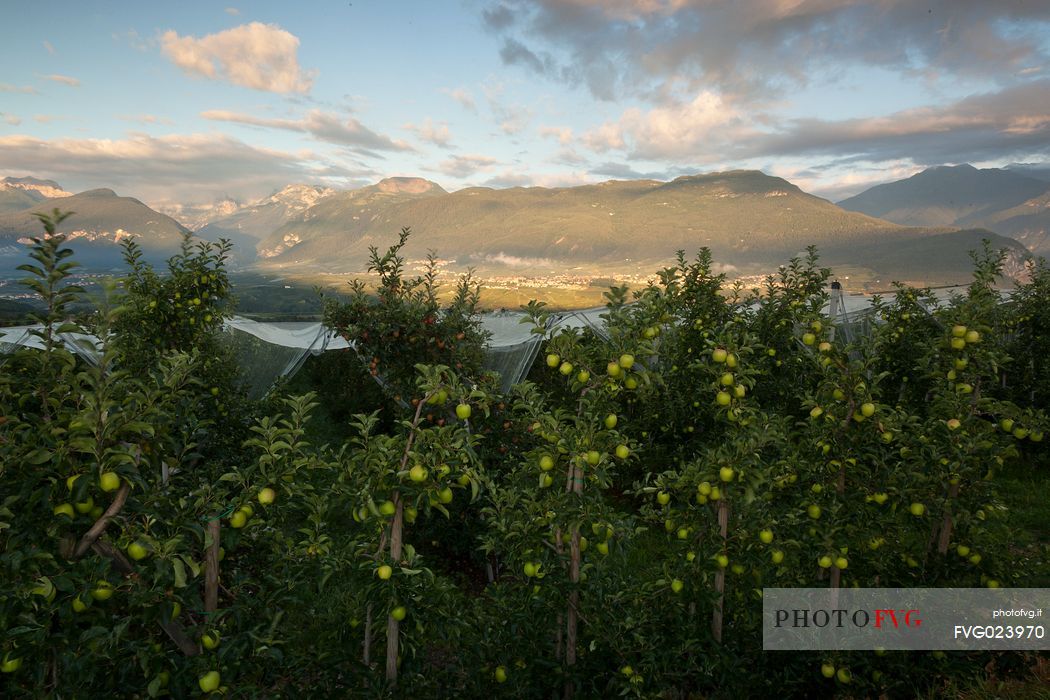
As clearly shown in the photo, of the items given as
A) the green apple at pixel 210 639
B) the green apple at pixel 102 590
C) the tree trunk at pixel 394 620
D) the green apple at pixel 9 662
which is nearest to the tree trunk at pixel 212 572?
the green apple at pixel 210 639

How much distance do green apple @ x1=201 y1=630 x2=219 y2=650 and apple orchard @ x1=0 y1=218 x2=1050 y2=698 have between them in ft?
0.07

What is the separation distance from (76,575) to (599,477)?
2.43 metres

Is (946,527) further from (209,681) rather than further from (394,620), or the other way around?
(209,681)

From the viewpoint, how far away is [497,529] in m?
3.50

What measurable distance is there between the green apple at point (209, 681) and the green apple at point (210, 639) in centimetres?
12

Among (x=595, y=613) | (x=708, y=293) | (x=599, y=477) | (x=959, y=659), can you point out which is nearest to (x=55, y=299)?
(x=599, y=477)

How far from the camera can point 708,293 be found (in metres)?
9.43

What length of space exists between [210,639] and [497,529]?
170 centimetres

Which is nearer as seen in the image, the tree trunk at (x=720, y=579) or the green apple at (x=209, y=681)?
A: the green apple at (x=209, y=681)

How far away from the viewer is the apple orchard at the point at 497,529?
2133mm

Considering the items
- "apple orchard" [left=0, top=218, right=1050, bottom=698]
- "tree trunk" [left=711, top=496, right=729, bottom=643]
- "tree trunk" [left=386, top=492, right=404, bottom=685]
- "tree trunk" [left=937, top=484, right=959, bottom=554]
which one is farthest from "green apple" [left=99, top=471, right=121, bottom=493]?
"tree trunk" [left=937, top=484, right=959, bottom=554]

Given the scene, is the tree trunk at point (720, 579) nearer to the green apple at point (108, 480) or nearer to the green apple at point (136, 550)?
the green apple at point (136, 550)

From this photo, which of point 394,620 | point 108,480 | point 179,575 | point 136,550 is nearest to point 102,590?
point 136,550

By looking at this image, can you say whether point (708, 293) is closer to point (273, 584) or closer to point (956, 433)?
point (956, 433)
